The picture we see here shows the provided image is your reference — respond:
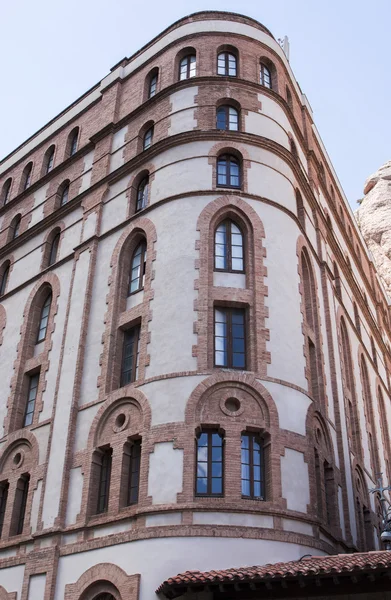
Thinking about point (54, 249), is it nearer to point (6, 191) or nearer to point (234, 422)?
point (6, 191)

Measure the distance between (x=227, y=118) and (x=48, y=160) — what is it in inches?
420

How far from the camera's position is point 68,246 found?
2633 centimetres

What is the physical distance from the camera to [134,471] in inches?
742

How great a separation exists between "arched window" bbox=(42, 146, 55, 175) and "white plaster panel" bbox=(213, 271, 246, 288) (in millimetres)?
13771

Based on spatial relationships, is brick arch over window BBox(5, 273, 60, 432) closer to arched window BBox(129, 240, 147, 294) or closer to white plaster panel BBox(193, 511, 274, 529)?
arched window BBox(129, 240, 147, 294)

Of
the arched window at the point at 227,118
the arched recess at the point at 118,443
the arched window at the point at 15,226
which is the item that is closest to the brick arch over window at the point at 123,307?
the arched recess at the point at 118,443

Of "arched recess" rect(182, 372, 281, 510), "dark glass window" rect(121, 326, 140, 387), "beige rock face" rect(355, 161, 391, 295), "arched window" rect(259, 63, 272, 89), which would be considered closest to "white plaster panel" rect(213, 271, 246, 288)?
"dark glass window" rect(121, 326, 140, 387)

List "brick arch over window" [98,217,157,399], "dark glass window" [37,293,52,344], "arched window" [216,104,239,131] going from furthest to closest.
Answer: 1. "dark glass window" [37,293,52,344]
2. "arched window" [216,104,239,131]
3. "brick arch over window" [98,217,157,399]

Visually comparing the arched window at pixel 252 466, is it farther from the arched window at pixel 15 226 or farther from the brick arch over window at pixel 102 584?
the arched window at pixel 15 226

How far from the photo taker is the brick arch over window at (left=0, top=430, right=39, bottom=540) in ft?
69.4

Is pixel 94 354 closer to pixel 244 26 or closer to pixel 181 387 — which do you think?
pixel 181 387

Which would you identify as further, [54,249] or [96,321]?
[54,249]

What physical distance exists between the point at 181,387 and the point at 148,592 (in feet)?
17.1

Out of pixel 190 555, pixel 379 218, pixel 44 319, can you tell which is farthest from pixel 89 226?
pixel 379 218
